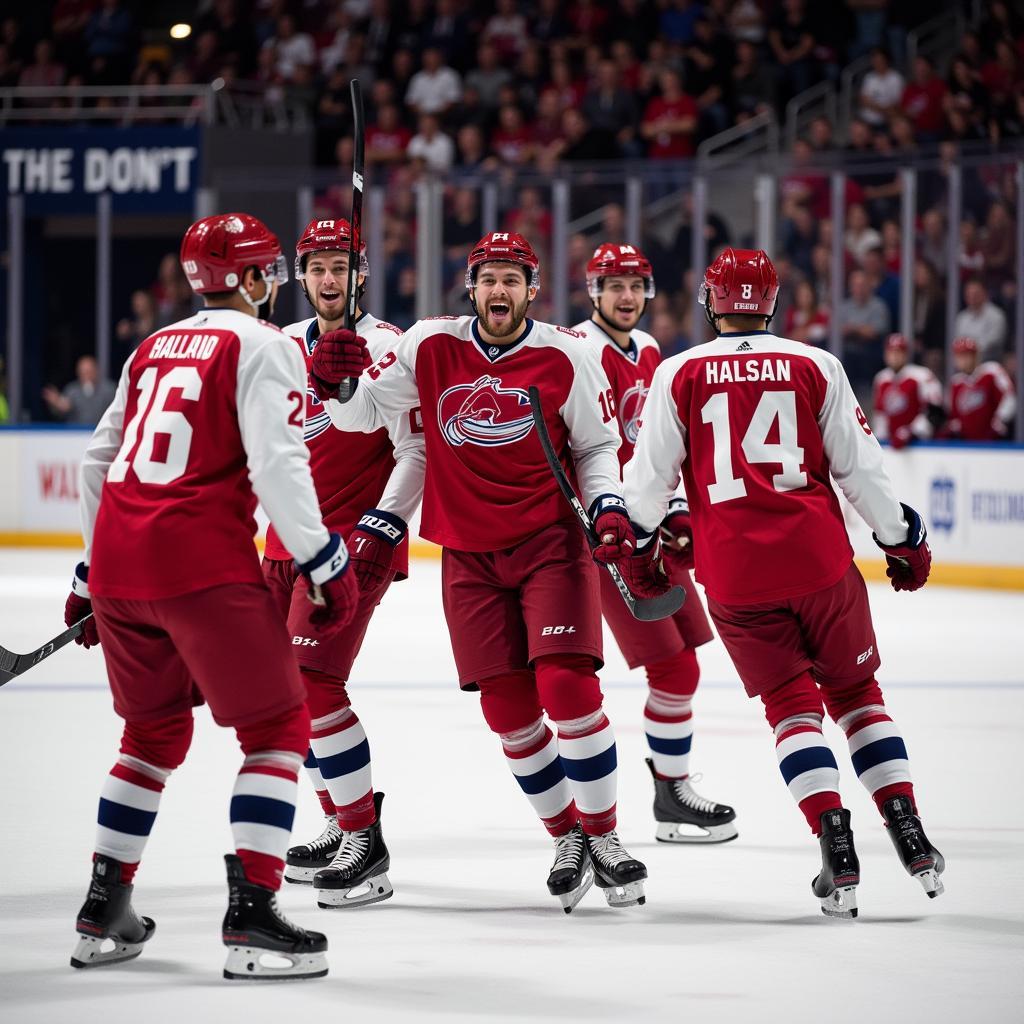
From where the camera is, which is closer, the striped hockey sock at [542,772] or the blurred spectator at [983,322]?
the striped hockey sock at [542,772]

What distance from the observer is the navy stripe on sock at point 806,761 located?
12.0ft

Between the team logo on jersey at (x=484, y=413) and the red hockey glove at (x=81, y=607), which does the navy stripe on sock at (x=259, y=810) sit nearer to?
the red hockey glove at (x=81, y=607)

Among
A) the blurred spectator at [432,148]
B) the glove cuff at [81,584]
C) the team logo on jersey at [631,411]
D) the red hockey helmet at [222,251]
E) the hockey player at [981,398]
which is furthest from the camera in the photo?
the blurred spectator at [432,148]

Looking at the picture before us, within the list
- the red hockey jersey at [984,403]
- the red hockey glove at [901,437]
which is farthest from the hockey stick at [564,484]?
the red hockey jersey at [984,403]

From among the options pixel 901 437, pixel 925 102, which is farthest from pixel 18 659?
pixel 925 102

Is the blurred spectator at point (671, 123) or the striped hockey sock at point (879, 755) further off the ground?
the blurred spectator at point (671, 123)

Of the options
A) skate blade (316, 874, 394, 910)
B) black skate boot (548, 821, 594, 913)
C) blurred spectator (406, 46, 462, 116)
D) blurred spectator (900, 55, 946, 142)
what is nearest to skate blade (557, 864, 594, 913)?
black skate boot (548, 821, 594, 913)

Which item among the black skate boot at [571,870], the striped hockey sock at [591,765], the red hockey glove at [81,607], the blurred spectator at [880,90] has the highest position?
the blurred spectator at [880,90]

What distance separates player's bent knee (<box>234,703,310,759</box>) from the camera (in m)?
3.17

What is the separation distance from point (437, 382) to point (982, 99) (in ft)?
29.5

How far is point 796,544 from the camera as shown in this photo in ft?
12.2

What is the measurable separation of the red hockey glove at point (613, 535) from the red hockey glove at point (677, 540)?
596 millimetres

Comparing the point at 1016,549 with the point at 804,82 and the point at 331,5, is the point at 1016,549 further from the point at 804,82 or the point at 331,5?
the point at 331,5

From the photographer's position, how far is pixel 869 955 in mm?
3324
